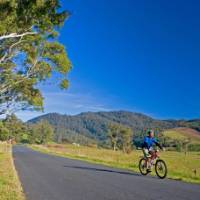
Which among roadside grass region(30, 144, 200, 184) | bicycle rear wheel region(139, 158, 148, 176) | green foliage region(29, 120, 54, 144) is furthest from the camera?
green foliage region(29, 120, 54, 144)

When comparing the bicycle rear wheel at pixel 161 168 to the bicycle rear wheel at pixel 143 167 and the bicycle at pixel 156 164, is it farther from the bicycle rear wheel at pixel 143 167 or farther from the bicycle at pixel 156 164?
the bicycle rear wheel at pixel 143 167

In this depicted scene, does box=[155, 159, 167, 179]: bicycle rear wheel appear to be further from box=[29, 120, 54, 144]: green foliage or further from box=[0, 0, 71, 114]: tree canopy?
box=[29, 120, 54, 144]: green foliage

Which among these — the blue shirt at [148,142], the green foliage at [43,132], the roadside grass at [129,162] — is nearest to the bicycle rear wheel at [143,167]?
the blue shirt at [148,142]

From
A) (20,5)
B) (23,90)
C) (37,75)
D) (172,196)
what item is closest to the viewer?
(172,196)

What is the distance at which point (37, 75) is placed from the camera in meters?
31.0

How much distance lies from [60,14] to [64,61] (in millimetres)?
10920

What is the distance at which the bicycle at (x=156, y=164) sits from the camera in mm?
16297

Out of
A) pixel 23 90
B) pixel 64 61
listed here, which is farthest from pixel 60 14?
pixel 23 90

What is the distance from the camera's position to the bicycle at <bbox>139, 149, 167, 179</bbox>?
53.5 feet

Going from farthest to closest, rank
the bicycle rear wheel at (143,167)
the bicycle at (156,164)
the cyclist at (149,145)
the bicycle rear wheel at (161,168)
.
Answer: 1. the bicycle rear wheel at (143,167)
2. the cyclist at (149,145)
3. the bicycle at (156,164)
4. the bicycle rear wheel at (161,168)

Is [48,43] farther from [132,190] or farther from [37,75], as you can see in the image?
[132,190]

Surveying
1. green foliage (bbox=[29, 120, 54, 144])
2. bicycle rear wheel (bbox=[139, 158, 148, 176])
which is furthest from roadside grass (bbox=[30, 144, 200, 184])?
green foliage (bbox=[29, 120, 54, 144])

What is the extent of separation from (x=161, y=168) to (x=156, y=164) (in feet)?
1.19

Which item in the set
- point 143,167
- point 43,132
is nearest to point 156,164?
point 143,167
